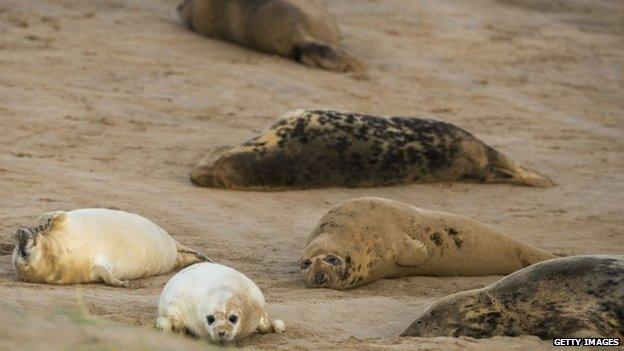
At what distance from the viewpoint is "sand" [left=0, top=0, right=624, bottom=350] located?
6.08m

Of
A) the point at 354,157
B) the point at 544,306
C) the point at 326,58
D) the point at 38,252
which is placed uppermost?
the point at 544,306

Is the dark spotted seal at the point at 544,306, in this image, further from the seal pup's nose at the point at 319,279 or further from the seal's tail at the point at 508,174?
the seal's tail at the point at 508,174

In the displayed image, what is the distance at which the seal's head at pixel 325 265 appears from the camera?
6.43 meters

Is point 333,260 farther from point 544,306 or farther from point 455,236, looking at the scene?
point 544,306

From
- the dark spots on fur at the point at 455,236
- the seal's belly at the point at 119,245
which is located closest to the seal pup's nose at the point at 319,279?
the seal's belly at the point at 119,245

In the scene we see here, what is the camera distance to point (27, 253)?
19.2 feet

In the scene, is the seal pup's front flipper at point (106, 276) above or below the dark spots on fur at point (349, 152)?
above

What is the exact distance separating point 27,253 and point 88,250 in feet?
0.91

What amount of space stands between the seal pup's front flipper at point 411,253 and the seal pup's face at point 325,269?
390 mm

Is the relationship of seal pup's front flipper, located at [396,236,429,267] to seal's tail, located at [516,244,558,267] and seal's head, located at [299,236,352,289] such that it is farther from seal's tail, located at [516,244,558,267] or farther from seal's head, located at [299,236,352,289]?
seal's tail, located at [516,244,558,267]

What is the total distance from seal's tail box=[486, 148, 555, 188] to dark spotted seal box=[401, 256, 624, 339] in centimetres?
394

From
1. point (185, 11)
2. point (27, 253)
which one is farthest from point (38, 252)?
point (185, 11)

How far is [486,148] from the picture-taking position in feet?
31.2

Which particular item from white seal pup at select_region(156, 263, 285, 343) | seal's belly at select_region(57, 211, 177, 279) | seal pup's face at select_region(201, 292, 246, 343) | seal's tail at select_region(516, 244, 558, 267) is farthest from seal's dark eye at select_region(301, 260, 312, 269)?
seal pup's face at select_region(201, 292, 246, 343)
